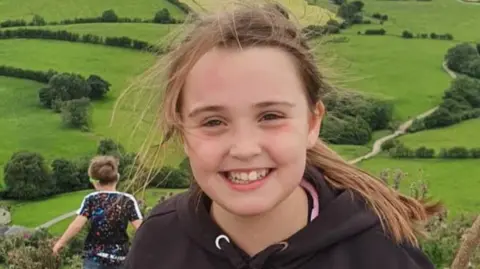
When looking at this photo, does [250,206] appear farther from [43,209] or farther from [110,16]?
[110,16]

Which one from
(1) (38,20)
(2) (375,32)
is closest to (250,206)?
(2) (375,32)

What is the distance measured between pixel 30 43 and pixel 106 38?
15.9 ft

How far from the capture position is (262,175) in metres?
1.65

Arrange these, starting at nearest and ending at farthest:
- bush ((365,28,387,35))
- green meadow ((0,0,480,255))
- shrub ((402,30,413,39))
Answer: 1. green meadow ((0,0,480,255))
2. bush ((365,28,387,35))
3. shrub ((402,30,413,39))

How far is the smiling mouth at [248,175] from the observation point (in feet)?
5.39

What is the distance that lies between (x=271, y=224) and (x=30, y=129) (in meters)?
43.2

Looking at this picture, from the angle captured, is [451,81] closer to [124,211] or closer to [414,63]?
[414,63]

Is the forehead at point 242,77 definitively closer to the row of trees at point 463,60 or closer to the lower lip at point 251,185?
the lower lip at point 251,185

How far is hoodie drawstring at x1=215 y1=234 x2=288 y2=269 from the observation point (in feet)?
5.76

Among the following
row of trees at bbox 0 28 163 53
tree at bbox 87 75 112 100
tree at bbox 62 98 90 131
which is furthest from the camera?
row of trees at bbox 0 28 163 53

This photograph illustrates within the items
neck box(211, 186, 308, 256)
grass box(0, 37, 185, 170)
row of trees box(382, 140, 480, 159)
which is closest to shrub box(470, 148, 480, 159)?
row of trees box(382, 140, 480, 159)

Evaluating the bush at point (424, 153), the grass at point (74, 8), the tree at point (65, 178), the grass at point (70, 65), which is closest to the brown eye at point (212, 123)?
the tree at point (65, 178)

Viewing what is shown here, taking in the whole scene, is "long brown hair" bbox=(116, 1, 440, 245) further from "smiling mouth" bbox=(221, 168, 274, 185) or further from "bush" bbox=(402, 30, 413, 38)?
"bush" bbox=(402, 30, 413, 38)

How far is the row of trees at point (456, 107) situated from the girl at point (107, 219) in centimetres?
3805
